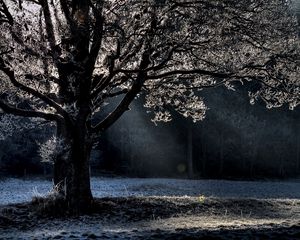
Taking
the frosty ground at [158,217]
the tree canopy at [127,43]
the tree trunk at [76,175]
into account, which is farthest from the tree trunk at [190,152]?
the tree trunk at [76,175]

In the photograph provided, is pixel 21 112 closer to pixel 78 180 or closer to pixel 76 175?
pixel 76 175

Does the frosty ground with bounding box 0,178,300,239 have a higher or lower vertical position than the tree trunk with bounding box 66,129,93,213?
lower

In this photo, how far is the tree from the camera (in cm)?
1272

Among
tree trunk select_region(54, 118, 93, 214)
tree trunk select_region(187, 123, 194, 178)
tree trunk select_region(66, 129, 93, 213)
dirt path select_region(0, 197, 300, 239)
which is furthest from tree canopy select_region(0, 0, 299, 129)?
tree trunk select_region(187, 123, 194, 178)

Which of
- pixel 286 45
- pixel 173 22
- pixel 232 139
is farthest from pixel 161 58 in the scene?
pixel 232 139

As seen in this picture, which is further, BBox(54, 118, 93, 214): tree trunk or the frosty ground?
BBox(54, 118, 93, 214): tree trunk

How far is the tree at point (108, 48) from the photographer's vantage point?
41.7 feet

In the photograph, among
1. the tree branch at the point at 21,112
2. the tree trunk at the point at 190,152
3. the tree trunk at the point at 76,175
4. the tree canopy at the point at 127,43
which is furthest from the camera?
the tree trunk at the point at 190,152

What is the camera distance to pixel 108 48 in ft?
47.5

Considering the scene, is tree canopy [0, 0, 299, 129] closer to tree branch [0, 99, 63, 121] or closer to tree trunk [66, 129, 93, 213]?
tree branch [0, 99, 63, 121]

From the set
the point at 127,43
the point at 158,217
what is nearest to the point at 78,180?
the point at 158,217

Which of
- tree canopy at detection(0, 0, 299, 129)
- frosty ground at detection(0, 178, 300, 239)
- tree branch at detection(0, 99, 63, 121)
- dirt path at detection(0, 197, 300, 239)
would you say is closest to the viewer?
frosty ground at detection(0, 178, 300, 239)

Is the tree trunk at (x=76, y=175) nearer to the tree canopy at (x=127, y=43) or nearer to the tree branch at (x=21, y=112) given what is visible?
the tree branch at (x=21, y=112)

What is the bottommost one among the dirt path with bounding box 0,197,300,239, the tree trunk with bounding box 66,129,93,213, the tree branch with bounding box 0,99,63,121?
the dirt path with bounding box 0,197,300,239
